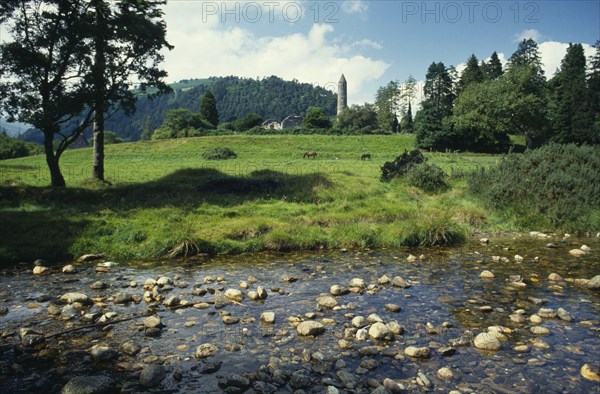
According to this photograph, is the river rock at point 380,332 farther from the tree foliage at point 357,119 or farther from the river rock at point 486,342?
the tree foliage at point 357,119

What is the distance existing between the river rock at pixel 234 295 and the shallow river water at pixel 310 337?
0.65ft

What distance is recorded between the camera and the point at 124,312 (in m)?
8.96

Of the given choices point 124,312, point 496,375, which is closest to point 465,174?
point 496,375

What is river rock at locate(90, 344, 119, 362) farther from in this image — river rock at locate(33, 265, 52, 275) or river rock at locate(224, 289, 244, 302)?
river rock at locate(33, 265, 52, 275)

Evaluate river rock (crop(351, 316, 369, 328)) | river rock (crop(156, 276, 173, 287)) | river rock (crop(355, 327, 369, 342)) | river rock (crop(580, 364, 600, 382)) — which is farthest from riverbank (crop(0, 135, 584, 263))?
river rock (crop(580, 364, 600, 382))

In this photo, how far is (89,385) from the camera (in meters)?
5.64

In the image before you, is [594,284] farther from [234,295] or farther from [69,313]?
[69,313]

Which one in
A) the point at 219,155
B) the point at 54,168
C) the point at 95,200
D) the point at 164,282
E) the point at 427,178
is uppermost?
the point at 219,155

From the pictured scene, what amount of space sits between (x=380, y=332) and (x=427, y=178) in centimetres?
1952

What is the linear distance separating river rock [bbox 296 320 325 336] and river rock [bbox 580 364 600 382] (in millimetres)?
4529

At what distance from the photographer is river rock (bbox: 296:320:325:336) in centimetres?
773

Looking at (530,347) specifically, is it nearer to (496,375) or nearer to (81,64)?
(496,375)

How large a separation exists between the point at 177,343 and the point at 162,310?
1.93 meters

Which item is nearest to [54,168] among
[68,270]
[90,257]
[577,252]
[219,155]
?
[90,257]
